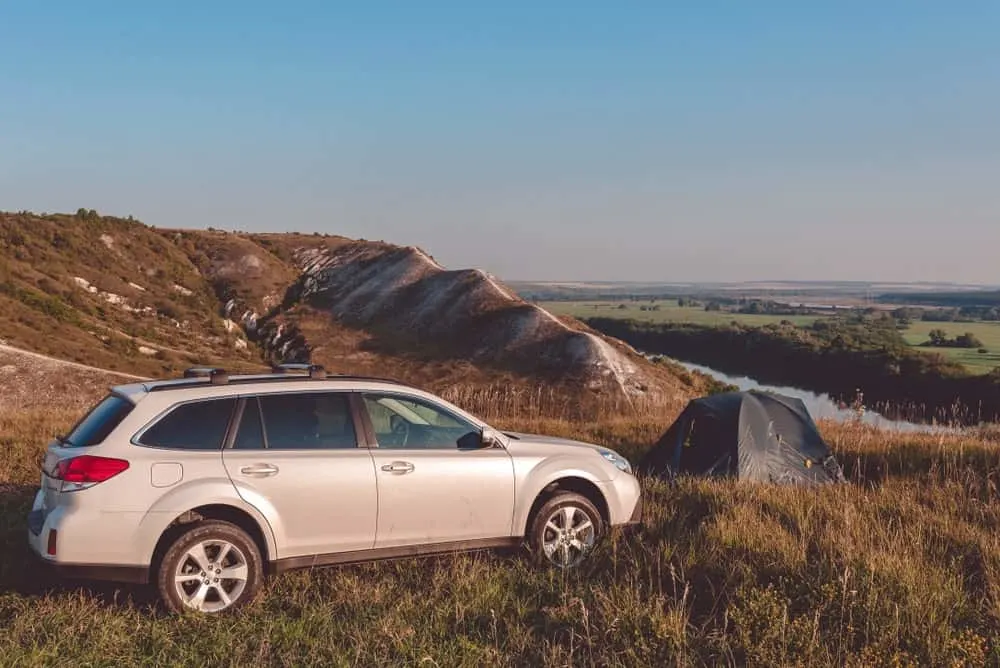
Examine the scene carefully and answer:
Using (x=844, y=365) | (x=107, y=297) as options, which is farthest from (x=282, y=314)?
(x=844, y=365)

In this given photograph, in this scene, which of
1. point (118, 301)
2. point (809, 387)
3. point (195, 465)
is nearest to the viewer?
point (195, 465)

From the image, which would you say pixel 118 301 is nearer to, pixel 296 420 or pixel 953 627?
pixel 296 420

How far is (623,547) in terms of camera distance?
6941 millimetres

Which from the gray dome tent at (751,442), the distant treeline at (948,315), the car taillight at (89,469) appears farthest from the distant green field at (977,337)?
the car taillight at (89,469)

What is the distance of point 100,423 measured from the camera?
5.81 m

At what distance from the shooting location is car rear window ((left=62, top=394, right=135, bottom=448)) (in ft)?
18.6

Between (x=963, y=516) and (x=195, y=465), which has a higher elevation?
(x=195, y=465)

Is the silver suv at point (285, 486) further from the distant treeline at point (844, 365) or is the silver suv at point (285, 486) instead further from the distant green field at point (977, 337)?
the distant green field at point (977, 337)

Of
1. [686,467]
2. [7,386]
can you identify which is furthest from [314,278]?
[686,467]

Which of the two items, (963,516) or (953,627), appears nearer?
(953,627)

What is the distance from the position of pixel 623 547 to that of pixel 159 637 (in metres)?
3.81

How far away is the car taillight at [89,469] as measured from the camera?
540 centimetres

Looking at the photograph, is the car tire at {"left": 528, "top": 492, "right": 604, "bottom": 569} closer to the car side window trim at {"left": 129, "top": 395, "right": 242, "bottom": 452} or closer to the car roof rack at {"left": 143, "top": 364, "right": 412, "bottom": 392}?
the car roof rack at {"left": 143, "top": 364, "right": 412, "bottom": 392}

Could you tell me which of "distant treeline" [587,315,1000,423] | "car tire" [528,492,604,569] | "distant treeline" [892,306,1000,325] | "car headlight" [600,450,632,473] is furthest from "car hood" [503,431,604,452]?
"distant treeline" [892,306,1000,325]
